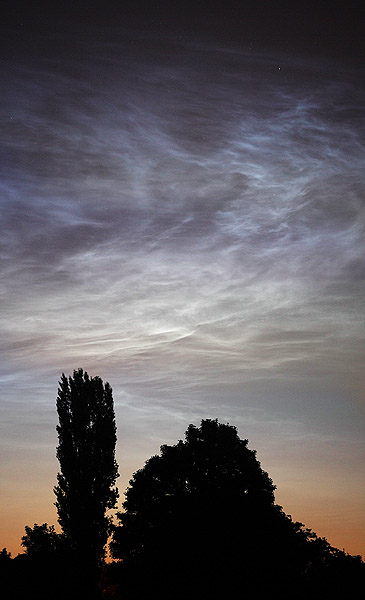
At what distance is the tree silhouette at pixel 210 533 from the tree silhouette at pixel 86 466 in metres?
2.08

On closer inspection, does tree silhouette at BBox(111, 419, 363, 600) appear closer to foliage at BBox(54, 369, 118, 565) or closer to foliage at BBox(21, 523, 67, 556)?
foliage at BBox(54, 369, 118, 565)

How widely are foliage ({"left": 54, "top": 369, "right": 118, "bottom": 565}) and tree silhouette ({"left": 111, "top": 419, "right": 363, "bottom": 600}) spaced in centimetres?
206

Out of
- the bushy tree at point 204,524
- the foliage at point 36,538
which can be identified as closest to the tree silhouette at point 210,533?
the bushy tree at point 204,524

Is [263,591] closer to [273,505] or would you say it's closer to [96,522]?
[273,505]

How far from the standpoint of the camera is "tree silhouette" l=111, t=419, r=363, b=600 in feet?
93.0

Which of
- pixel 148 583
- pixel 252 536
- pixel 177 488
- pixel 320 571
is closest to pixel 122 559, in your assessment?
pixel 148 583

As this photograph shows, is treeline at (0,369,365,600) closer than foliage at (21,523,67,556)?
Yes

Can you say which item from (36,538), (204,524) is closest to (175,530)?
(204,524)

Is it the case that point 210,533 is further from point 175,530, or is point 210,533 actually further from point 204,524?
Answer: point 175,530

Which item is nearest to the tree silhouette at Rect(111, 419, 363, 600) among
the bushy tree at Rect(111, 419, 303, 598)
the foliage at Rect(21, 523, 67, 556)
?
the bushy tree at Rect(111, 419, 303, 598)

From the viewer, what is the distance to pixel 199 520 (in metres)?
30.5

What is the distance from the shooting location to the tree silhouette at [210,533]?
28344 mm

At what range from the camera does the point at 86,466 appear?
32562mm

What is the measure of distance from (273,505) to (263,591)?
240 inches
